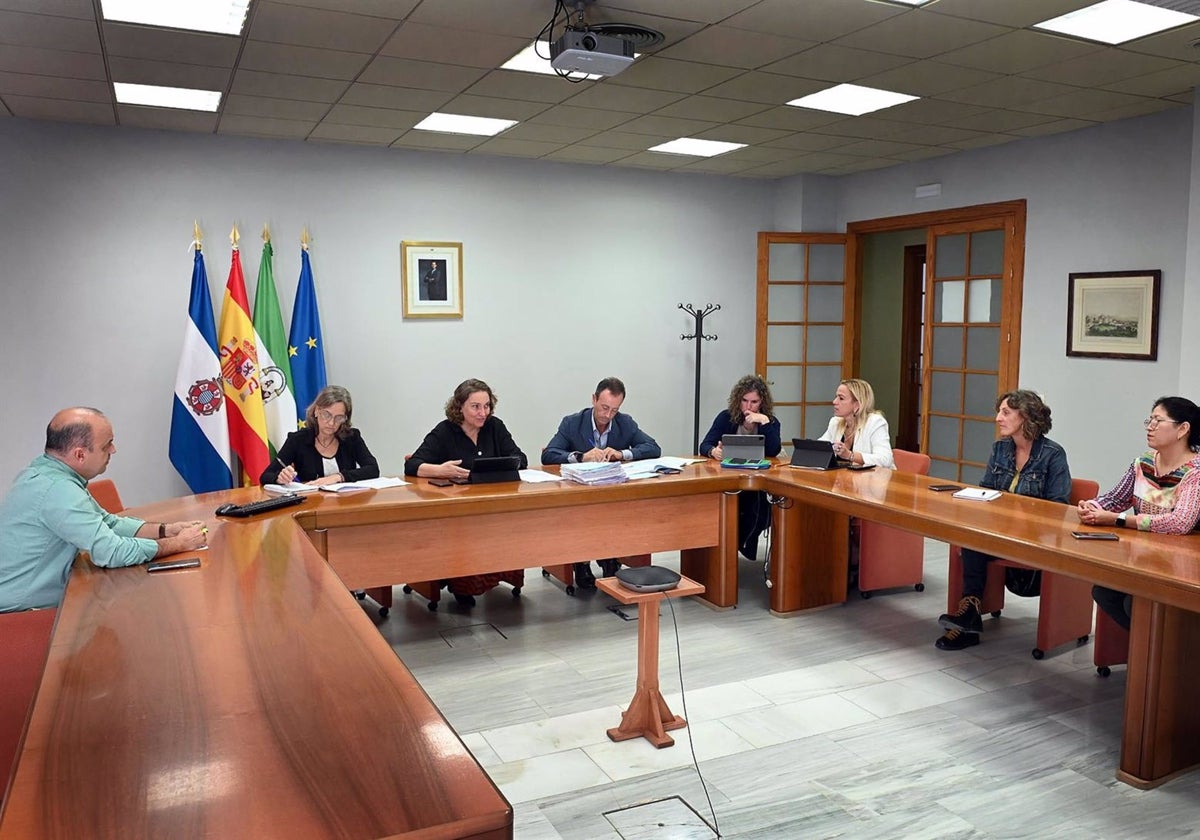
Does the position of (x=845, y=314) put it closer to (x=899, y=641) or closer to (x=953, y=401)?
(x=953, y=401)

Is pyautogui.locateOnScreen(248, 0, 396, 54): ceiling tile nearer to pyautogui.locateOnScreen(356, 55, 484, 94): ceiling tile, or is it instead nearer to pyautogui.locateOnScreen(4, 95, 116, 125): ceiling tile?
pyautogui.locateOnScreen(356, 55, 484, 94): ceiling tile

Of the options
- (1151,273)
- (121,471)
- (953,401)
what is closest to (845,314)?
(953,401)

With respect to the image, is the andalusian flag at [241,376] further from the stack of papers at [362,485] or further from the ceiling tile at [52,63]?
the stack of papers at [362,485]

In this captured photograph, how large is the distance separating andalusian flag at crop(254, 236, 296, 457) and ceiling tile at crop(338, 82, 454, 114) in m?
1.42

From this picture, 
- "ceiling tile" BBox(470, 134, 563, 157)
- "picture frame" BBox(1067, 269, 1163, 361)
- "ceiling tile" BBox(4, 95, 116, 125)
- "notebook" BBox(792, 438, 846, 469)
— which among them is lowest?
"notebook" BBox(792, 438, 846, 469)

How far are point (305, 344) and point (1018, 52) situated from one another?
14.1ft

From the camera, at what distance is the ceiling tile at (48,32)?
3.49 metres

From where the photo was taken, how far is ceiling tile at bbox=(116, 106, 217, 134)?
5.02m

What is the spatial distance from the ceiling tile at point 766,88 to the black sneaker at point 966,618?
251cm

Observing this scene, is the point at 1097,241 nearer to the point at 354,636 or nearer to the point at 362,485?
the point at 362,485

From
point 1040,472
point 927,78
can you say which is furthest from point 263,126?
point 1040,472

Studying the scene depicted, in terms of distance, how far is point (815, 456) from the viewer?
14.6 ft

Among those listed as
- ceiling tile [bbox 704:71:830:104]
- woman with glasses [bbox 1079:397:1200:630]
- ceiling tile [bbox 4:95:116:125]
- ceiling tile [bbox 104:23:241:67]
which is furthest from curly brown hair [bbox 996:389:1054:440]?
ceiling tile [bbox 4:95:116:125]

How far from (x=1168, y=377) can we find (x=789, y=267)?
3013mm
